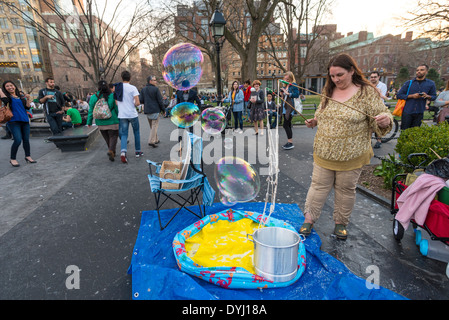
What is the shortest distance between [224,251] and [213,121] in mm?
3741

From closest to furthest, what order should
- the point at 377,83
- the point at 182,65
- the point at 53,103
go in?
1. the point at 182,65
2. the point at 377,83
3. the point at 53,103

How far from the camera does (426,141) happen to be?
349 cm

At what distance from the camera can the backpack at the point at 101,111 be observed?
5.77m

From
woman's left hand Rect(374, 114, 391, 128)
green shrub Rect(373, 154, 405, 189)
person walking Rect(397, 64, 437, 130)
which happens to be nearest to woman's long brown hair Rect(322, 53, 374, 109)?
woman's left hand Rect(374, 114, 391, 128)

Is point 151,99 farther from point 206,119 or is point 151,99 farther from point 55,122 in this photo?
point 55,122

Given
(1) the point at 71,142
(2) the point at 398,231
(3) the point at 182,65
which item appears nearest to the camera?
(2) the point at 398,231

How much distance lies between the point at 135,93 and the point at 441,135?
19.9ft

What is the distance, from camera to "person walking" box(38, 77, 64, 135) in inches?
298

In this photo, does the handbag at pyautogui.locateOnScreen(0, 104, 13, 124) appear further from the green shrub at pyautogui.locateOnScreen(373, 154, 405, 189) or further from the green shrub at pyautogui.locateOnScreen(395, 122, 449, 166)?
the green shrub at pyautogui.locateOnScreen(395, 122, 449, 166)

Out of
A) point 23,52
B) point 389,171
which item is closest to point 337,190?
point 389,171

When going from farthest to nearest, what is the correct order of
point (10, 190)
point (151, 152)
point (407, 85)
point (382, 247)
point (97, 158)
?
point (151, 152) < point (97, 158) < point (407, 85) < point (10, 190) < point (382, 247)
